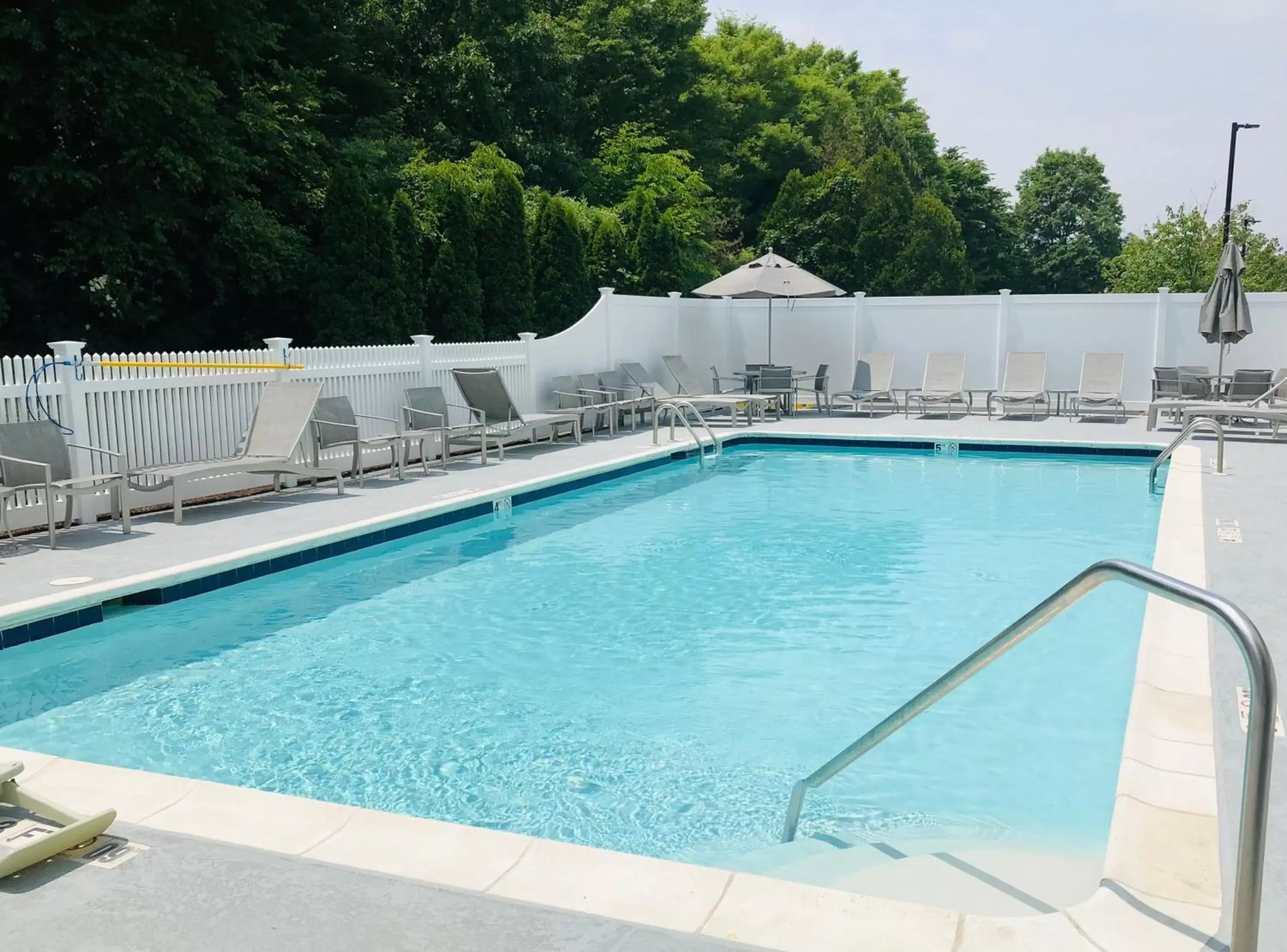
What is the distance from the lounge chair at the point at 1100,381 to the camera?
48.6 feet

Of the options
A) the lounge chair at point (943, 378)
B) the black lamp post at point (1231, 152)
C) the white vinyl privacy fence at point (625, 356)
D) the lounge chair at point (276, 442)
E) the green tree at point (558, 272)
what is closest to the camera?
the white vinyl privacy fence at point (625, 356)

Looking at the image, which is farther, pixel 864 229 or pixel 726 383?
pixel 864 229

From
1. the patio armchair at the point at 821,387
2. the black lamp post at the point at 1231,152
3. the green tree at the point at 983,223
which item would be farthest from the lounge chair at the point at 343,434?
the green tree at the point at 983,223

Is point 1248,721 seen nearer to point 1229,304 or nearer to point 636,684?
point 636,684

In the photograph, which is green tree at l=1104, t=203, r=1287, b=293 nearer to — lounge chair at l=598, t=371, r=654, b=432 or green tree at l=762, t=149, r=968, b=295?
green tree at l=762, t=149, r=968, b=295

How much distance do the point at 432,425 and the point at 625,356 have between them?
5.20 meters

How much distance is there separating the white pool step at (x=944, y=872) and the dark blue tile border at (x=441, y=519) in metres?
4.01

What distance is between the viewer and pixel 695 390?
15883 millimetres

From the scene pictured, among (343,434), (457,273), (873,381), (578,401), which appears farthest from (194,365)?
(873,381)

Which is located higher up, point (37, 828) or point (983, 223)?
point (983, 223)

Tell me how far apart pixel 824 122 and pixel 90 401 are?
3600 centimetres

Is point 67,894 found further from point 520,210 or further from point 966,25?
point 966,25

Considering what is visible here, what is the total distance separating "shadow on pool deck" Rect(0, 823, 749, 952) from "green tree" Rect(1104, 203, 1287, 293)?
2782 cm

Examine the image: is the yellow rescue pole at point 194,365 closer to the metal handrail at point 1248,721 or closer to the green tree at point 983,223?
the metal handrail at point 1248,721
